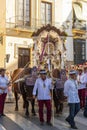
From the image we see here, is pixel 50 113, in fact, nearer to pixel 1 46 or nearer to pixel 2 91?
pixel 2 91

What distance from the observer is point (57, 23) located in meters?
28.5

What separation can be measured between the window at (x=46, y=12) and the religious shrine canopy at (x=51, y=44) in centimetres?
821

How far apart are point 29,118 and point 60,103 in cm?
122

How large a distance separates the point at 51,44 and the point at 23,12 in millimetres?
7838

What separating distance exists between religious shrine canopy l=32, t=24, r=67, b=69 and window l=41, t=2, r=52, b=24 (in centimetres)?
821

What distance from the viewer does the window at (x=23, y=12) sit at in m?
26.6

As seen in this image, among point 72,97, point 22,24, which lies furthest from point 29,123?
point 22,24

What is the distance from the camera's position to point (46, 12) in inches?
1110

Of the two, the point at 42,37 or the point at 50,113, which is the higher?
the point at 42,37

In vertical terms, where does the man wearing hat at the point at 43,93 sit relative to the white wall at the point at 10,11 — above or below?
below

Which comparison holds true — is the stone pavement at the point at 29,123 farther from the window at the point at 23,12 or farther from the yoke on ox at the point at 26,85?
the window at the point at 23,12

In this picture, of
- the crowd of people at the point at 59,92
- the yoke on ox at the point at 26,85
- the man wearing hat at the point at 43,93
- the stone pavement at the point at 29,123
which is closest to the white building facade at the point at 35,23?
the yoke on ox at the point at 26,85

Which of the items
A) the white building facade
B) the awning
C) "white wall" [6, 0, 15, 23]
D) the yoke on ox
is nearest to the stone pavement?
the yoke on ox

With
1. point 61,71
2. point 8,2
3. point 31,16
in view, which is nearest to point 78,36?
point 31,16
